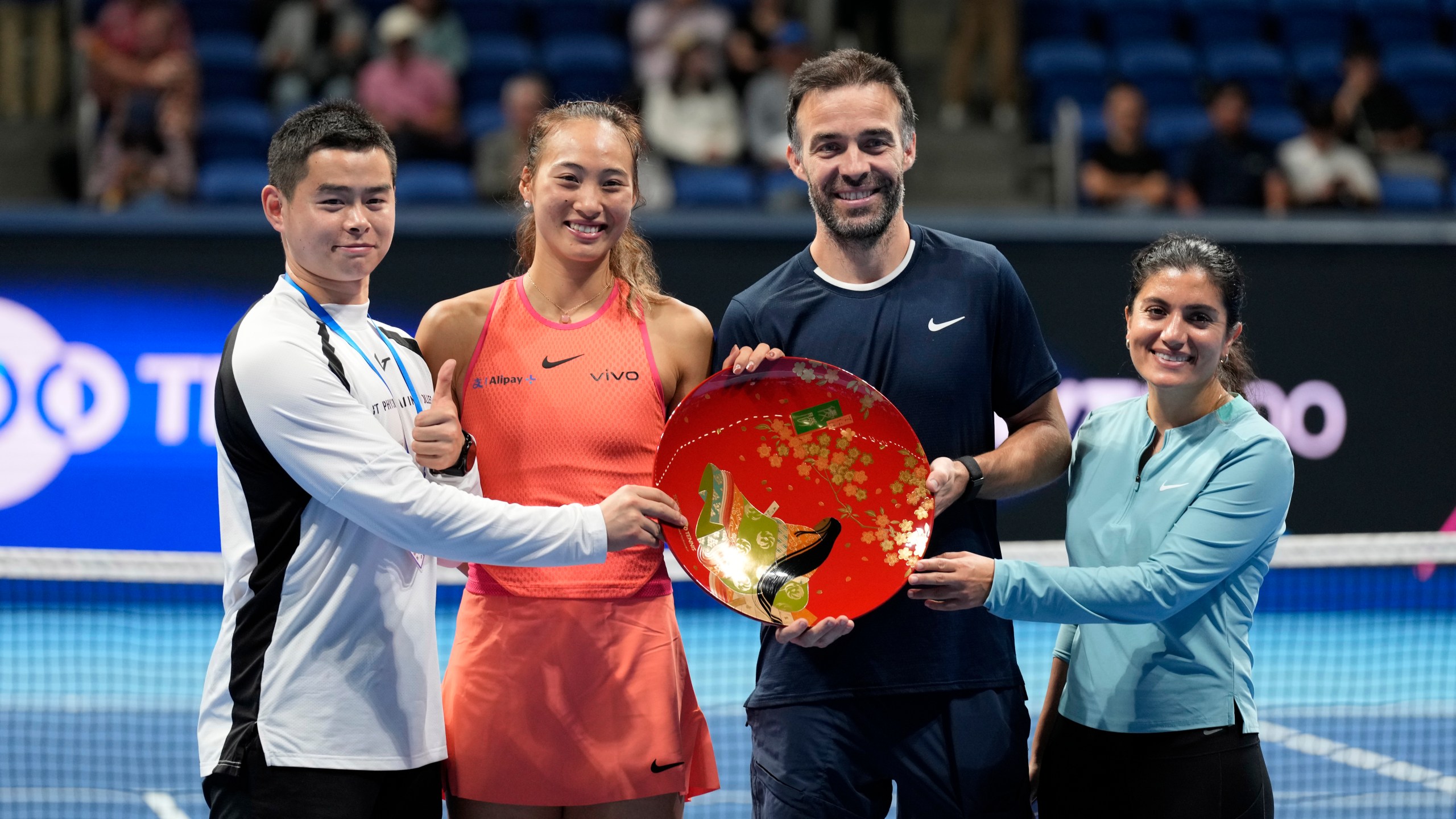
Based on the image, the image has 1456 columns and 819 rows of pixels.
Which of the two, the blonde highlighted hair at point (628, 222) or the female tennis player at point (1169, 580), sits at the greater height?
the blonde highlighted hair at point (628, 222)

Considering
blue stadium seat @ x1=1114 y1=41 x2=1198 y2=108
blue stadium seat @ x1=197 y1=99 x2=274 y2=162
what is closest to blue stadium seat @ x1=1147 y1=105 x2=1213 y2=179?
blue stadium seat @ x1=1114 y1=41 x2=1198 y2=108

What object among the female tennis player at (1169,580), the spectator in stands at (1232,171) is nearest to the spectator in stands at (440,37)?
the spectator in stands at (1232,171)

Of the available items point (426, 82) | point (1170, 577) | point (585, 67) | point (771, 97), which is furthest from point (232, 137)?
point (1170, 577)

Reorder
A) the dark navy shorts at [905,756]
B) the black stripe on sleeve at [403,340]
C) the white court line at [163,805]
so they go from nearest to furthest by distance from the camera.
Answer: the dark navy shorts at [905,756] < the black stripe on sleeve at [403,340] < the white court line at [163,805]

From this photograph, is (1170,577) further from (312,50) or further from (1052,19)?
(1052,19)

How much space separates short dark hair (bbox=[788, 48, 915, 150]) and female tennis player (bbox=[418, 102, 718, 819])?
16.1 inches

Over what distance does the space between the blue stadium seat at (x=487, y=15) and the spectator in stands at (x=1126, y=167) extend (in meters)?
5.22

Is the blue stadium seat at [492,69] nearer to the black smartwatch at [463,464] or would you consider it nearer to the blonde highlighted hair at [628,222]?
the blonde highlighted hair at [628,222]

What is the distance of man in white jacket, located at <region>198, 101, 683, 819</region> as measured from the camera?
284cm

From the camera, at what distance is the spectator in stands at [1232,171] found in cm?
1053

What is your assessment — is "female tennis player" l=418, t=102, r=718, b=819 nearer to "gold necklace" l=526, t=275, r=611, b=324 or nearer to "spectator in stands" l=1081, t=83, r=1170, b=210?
"gold necklace" l=526, t=275, r=611, b=324

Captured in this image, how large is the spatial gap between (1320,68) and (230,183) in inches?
372

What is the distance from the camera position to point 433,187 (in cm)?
1005

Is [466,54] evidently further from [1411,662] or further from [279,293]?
[279,293]
